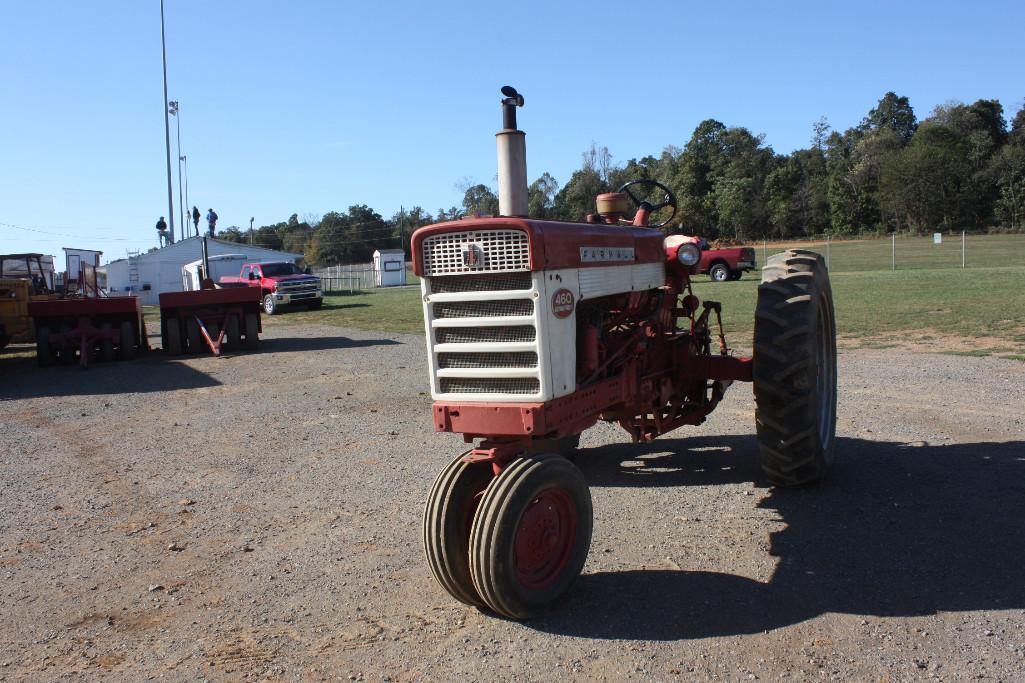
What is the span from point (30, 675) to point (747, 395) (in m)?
7.65

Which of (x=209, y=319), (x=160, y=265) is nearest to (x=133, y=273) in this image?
(x=160, y=265)

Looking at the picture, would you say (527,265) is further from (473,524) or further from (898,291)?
(898,291)

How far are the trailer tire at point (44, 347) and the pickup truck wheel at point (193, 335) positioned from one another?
99.5 inches

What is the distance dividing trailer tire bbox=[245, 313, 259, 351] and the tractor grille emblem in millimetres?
14627

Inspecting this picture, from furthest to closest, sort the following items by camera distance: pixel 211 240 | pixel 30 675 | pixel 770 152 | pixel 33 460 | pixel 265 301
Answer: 1. pixel 770 152
2. pixel 211 240
3. pixel 265 301
4. pixel 33 460
5. pixel 30 675

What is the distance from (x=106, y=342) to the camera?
16.9 meters

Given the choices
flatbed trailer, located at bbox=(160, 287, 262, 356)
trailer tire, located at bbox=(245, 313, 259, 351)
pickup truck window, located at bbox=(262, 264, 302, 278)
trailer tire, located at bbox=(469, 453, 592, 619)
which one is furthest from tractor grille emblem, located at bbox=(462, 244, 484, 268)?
pickup truck window, located at bbox=(262, 264, 302, 278)

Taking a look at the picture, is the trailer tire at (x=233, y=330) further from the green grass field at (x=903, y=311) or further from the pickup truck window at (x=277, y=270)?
the pickup truck window at (x=277, y=270)

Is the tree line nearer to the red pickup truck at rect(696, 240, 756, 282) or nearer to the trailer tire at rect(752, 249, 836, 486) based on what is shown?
the red pickup truck at rect(696, 240, 756, 282)

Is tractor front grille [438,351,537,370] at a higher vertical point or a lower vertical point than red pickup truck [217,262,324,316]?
lower

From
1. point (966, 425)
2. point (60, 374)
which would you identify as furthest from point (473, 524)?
point (60, 374)

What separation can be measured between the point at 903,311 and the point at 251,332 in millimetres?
13200

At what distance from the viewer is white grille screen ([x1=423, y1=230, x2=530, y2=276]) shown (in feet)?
13.3

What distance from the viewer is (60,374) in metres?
15.2
